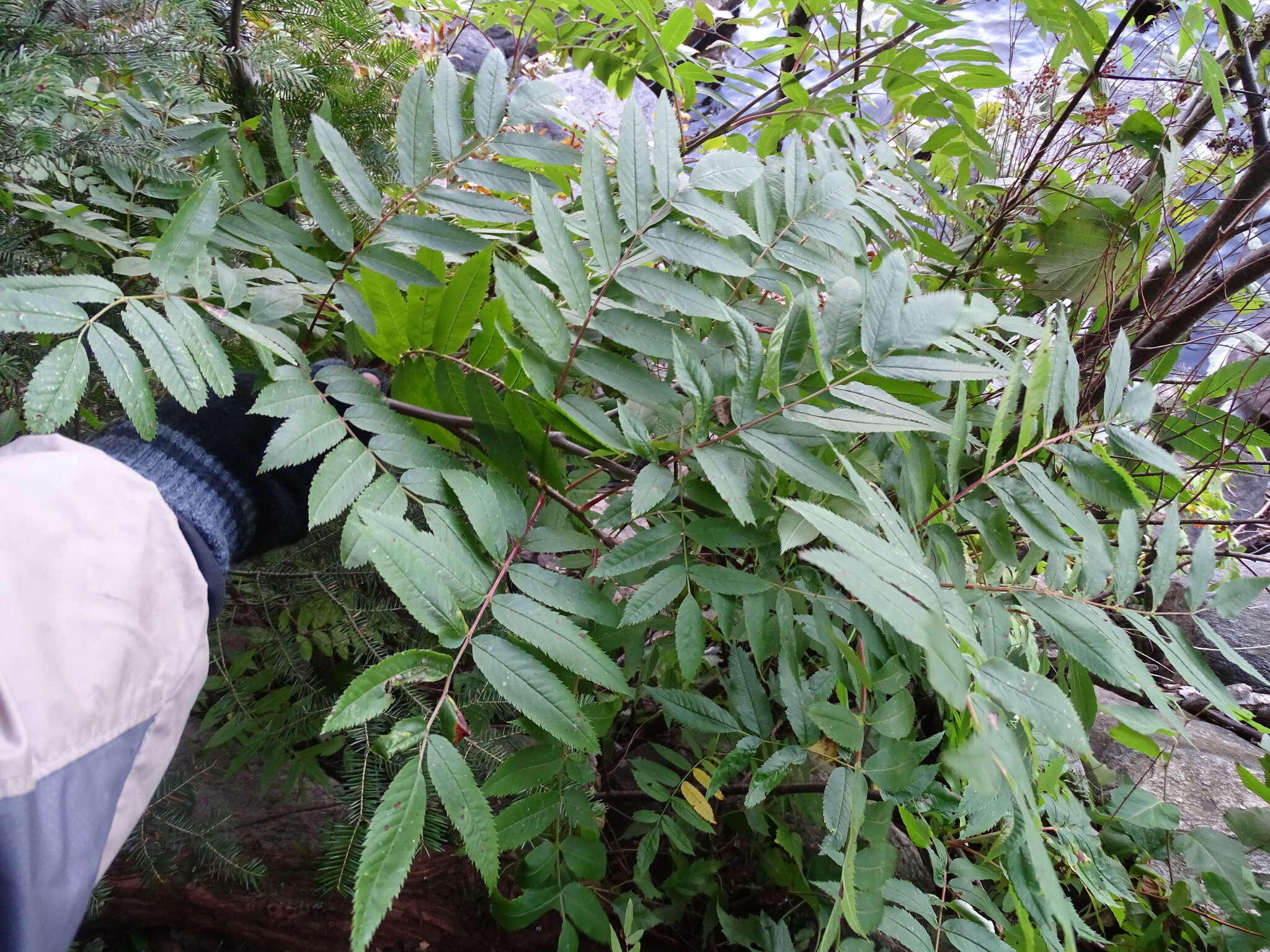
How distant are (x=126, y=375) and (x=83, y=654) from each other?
212 mm

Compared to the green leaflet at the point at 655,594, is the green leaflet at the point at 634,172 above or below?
above

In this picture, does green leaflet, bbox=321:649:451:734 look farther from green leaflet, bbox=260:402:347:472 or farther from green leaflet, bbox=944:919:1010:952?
green leaflet, bbox=944:919:1010:952

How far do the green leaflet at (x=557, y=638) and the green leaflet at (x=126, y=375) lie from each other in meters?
0.30

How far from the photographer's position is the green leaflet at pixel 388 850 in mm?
395

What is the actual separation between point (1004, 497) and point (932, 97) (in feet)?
3.18

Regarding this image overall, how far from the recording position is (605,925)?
0.78 meters

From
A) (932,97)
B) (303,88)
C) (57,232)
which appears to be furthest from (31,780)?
(932,97)

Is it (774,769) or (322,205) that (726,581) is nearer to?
(774,769)

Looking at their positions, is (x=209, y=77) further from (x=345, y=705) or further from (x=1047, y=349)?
(x=1047, y=349)

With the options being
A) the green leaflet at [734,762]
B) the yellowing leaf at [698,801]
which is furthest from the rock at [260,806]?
the green leaflet at [734,762]

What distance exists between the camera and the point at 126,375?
0.54m

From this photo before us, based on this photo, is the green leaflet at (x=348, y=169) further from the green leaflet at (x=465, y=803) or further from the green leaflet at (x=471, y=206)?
the green leaflet at (x=465, y=803)

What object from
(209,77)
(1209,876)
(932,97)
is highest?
(932,97)

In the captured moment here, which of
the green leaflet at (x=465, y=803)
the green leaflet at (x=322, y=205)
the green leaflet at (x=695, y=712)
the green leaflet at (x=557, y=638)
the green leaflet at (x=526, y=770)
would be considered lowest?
the green leaflet at (x=526, y=770)
